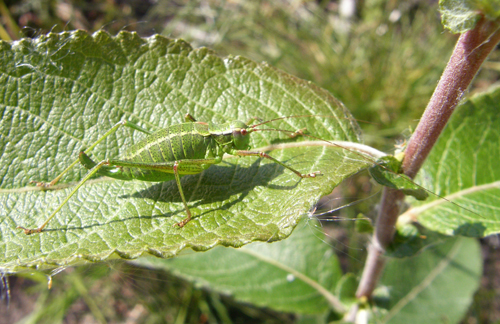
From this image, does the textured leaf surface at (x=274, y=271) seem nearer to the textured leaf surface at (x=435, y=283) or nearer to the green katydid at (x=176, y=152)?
the textured leaf surface at (x=435, y=283)

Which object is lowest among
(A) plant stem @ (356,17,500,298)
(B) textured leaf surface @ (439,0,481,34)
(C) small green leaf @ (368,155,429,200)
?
(C) small green leaf @ (368,155,429,200)

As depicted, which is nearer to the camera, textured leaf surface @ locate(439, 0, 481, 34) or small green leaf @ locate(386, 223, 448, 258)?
textured leaf surface @ locate(439, 0, 481, 34)

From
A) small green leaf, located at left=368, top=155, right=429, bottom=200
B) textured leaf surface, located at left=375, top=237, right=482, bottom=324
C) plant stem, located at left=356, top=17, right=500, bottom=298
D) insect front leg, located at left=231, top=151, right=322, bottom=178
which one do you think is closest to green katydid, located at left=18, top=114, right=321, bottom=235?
insect front leg, located at left=231, top=151, right=322, bottom=178

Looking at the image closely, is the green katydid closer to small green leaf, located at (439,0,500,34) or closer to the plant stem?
the plant stem

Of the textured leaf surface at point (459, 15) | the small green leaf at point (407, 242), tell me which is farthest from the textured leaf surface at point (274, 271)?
the textured leaf surface at point (459, 15)

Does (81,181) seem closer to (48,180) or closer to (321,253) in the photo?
(48,180)

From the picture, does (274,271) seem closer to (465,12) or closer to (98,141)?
(98,141)

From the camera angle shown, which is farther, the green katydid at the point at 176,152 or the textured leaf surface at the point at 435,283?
the textured leaf surface at the point at 435,283
